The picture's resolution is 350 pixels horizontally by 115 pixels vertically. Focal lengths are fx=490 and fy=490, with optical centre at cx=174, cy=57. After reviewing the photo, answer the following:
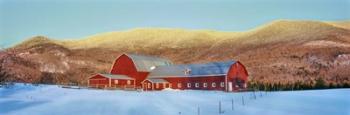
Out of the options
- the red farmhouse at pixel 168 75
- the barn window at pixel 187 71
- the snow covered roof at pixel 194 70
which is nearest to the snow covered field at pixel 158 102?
the red farmhouse at pixel 168 75

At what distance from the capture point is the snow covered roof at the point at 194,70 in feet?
36.1

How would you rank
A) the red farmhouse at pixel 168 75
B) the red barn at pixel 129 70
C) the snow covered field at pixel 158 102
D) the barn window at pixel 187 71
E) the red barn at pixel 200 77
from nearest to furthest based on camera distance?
the snow covered field at pixel 158 102
the red barn at pixel 129 70
the red farmhouse at pixel 168 75
the red barn at pixel 200 77
the barn window at pixel 187 71

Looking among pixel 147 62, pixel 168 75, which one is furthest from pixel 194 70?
pixel 147 62

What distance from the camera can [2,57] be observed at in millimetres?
9617

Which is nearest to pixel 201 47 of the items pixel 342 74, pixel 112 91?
pixel 112 91

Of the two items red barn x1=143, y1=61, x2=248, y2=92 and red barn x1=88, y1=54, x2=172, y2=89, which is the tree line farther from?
red barn x1=88, y1=54, x2=172, y2=89

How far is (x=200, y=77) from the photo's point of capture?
11.6 meters

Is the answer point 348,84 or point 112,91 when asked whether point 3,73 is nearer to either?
point 112,91

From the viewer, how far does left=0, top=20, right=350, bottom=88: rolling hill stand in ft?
30.8

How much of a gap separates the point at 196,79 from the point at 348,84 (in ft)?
12.2

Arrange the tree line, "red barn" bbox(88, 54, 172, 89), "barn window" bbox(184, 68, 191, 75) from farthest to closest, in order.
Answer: "barn window" bbox(184, 68, 191, 75) < "red barn" bbox(88, 54, 172, 89) < the tree line

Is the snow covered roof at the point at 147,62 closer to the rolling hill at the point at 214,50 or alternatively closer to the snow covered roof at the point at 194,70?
the snow covered roof at the point at 194,70

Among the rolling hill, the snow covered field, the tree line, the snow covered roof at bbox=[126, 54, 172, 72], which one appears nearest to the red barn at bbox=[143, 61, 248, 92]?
the snow covered roof at bbox=[126, 54, 172, 72]

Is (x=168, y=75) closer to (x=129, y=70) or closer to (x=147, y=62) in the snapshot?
(x=147, y=62)
